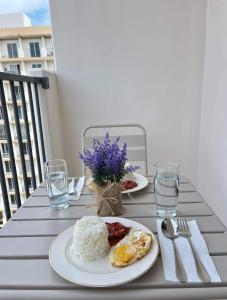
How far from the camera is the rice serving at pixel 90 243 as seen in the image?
549 millimetres

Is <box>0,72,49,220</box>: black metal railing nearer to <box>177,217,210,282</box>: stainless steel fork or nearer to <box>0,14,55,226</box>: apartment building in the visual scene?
<box>0,14,55,226</box>: apartment building

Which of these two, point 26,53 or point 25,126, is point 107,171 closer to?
point 25,126

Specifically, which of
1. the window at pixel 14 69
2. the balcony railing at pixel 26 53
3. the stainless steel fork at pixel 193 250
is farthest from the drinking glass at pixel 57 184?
the balcony railing at pixel 26 53

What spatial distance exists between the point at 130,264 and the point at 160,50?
1768 millimetres

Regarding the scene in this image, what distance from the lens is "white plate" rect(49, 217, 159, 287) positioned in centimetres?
48

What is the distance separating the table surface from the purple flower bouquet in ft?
0.20

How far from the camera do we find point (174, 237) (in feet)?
2.04

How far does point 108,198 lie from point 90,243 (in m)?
0.21

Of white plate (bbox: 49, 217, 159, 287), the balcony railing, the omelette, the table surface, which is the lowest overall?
the table surface

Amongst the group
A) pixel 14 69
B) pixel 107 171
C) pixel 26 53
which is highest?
pixel 26 53

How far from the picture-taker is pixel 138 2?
1785 millimetres

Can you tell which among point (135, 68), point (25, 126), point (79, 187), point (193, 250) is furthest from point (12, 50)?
point (193, 250)

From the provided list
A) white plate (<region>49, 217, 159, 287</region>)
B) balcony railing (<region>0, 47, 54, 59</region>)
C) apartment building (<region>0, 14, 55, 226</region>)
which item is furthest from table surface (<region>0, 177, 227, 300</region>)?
balcony railing (<region>0, 47, 54, 59</region>)

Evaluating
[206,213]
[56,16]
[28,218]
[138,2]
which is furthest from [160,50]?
[28,218]
